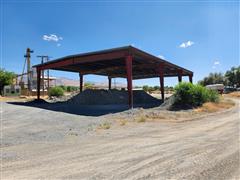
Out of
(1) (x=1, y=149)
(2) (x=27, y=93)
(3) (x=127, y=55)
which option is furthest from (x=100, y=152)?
(2) (x=27, y=93)

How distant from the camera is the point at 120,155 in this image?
655 cm

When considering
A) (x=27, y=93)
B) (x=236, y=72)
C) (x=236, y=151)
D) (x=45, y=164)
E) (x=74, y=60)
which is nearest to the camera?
(x=45, y=164)

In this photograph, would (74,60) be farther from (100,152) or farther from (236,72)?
(236,72)

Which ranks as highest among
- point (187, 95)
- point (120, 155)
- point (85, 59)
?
point (85, 59)

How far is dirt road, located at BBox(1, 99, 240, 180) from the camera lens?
5199mm

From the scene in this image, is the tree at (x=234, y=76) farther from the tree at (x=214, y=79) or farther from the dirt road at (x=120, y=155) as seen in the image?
the dirt road at (x=120, y=155)

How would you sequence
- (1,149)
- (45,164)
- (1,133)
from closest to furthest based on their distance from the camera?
(45,164), (1,149), (1,133)

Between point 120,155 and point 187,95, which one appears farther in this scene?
point 187,95

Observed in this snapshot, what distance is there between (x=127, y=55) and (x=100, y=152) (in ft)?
51.8

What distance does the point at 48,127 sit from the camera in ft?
39.0

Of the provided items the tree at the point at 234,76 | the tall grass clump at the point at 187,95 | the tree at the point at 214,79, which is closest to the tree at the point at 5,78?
the tall grass clump at the point at 187,95

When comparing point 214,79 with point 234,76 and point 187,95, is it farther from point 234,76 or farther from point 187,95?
point 187,95

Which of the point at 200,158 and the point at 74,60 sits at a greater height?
the point at 74,60

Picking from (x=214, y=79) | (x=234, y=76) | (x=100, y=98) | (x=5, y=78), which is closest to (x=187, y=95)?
(x=100, y=98)
